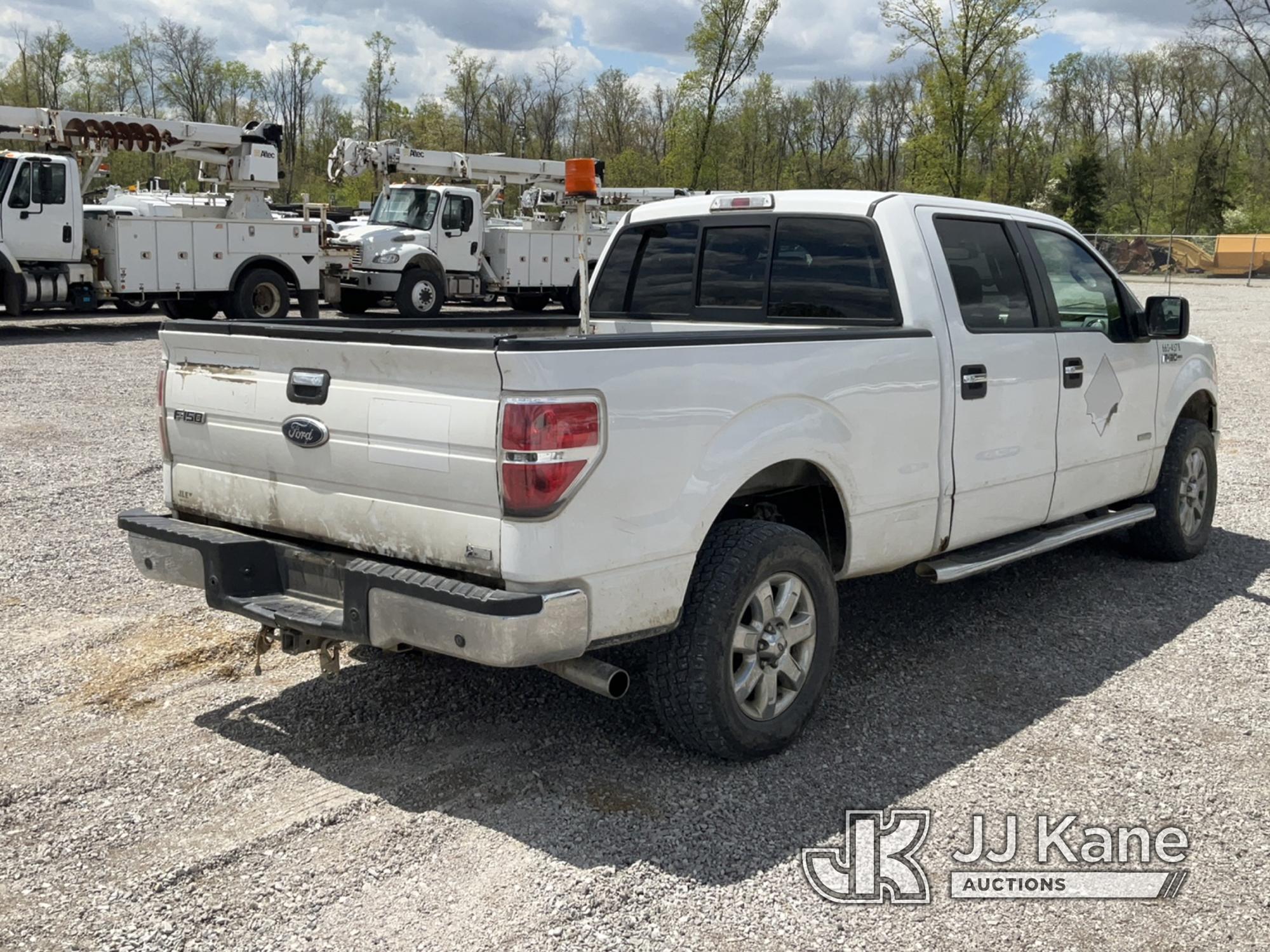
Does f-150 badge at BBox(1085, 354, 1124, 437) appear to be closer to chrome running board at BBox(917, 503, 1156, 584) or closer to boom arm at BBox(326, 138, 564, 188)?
chrome running board at BBox(917, 503, 1156, 584)

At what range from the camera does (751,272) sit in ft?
18.3

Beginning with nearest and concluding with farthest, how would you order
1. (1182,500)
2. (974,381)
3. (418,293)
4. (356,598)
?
1. (356,598)
2. (974,381)
3. (1182,500)
4. (418,293)

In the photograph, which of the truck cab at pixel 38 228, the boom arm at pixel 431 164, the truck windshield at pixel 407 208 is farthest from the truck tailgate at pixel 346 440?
the boom arm at pixel 431 164

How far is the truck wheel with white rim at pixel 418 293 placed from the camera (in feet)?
74.7

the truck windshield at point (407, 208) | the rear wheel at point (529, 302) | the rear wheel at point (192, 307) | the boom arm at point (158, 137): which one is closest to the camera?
the boom arm at point (158, 137)

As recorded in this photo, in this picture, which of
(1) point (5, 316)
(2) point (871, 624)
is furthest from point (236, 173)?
(2) point (871, 624)

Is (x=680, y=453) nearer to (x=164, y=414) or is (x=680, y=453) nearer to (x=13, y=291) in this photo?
(x=164, y=414)

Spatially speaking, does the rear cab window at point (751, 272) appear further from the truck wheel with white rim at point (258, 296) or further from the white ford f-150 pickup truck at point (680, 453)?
the truck wheel with white rim at point (258, 296)

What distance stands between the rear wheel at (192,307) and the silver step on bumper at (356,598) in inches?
676

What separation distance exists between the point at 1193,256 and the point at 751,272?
47.1m

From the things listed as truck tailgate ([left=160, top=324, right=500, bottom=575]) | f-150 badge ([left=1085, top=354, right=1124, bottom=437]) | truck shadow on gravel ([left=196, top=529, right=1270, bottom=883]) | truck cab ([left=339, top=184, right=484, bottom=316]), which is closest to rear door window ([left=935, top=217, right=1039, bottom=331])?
f-150 badge ([left=1085, top=354, right=1124, bottom=437])

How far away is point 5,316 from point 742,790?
1942cm

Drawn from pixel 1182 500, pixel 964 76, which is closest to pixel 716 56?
pixel 964 76

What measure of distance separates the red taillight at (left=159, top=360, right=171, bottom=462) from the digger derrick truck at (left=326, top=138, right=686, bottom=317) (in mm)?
18146
